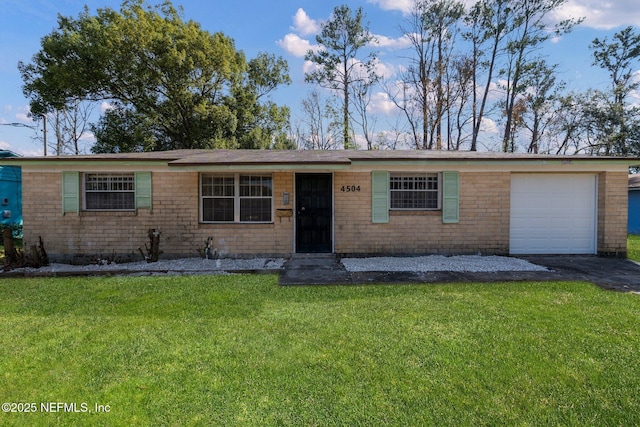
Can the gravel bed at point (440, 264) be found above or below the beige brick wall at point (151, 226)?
below

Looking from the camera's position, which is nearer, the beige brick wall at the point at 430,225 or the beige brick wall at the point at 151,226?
the beige brick wall at the point at 151,226

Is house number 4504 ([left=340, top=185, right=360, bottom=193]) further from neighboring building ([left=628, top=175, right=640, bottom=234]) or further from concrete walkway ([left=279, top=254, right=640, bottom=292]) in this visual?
neighboring building ([left=628, top=175, right=640, bottom=234])

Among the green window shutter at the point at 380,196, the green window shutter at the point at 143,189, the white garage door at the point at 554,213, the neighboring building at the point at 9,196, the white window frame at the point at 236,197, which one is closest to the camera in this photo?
the green window shutter at the point at 143,189

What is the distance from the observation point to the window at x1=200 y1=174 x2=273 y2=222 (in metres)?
8.73

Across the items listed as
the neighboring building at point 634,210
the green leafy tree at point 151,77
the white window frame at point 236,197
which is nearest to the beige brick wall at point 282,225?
the white window frame at point 236,197

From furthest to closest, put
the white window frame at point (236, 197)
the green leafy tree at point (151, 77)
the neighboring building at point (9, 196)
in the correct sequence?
the green leafy tree at point (151, 77) < the neighboring building at point (9, 196) < the white window frame at point (236, 197)

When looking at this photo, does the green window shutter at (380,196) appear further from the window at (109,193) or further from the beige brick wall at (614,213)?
the window at (109,193)

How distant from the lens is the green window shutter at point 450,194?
8.60 m

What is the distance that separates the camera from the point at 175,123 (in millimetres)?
18438

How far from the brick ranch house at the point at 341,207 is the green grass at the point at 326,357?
337 centimetres

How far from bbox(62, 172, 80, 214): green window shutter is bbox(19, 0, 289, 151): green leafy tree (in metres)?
9.47

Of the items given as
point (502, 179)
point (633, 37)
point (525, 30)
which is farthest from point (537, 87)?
point (502, 179)

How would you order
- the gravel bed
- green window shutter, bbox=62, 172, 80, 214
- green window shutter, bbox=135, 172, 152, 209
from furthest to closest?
green window shutter, bbox=135, 172, 152, 209
green window shutter, bbox=62, 172, 80, 214
the gravel bed

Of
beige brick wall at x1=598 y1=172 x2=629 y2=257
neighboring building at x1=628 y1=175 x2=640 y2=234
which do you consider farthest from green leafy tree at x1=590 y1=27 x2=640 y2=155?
beige brick wall at x1=598 y1=172 x2=629 y2=257
